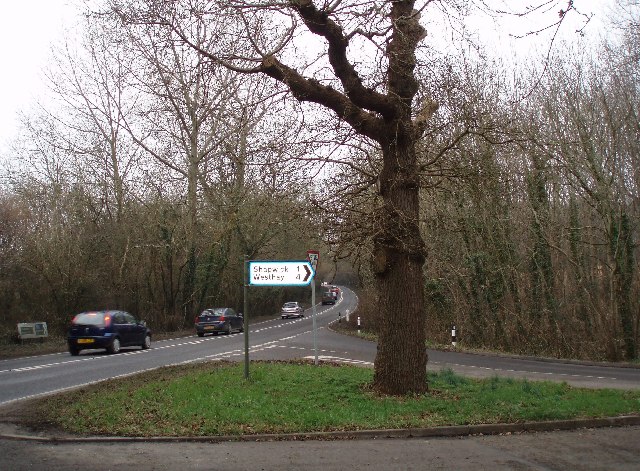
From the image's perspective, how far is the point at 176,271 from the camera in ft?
136

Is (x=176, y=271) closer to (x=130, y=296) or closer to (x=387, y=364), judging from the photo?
(x=130, y=296)

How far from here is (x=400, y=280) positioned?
427 inches

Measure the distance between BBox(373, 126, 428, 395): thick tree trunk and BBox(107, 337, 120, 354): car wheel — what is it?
47.6ft

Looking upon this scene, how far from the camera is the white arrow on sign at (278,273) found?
489 inches

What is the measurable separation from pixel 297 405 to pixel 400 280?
269 centimetres

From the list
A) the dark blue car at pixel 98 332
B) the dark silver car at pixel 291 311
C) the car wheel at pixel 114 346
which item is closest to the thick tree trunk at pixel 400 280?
the dark blue car at pixel 98 332

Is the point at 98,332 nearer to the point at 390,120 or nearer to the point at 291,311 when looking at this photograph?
the point at 390,120

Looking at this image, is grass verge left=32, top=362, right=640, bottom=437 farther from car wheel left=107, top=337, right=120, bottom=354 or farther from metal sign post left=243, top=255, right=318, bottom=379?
car wheel left=107, top=337, right=120, bottom=354

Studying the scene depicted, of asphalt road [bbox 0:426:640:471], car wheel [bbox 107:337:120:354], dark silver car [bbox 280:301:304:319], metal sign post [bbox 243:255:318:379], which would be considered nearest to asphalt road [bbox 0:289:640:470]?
asphalt road [bbox 0:426:640:471]

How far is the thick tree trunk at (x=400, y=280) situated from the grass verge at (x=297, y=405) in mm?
434

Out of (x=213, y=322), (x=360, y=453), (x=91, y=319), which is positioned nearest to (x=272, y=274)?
(x=360, y=453)

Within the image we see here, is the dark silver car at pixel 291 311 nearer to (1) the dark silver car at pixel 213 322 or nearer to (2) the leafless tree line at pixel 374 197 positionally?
(2) the leafless tree line at pixel 374 197

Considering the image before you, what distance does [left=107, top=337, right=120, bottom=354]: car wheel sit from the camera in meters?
22.9

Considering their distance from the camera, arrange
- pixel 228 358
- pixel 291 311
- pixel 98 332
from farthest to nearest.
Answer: pixel 291 311 → pixel 98 332 → pixel 228 358
